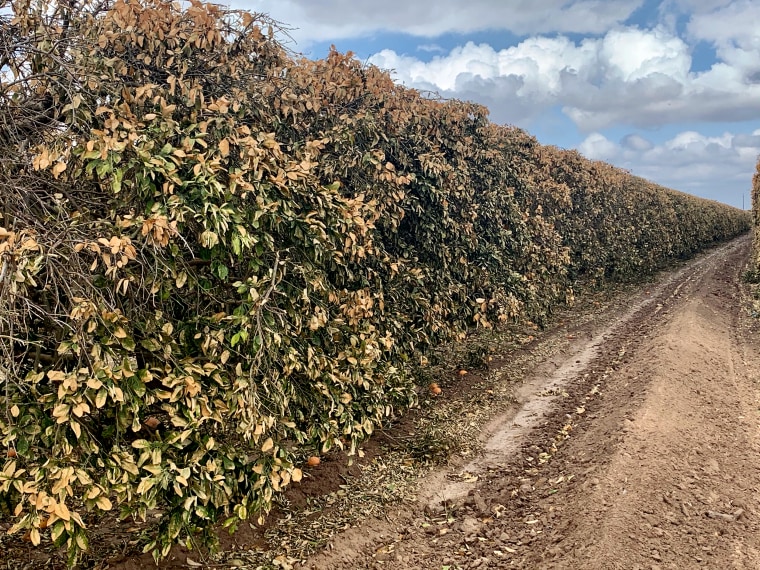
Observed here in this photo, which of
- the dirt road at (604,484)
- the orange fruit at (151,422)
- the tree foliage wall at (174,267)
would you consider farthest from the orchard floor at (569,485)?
the orange fruit at (151,422)

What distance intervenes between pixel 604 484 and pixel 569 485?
15.9 inches

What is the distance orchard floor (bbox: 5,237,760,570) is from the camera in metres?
4.14

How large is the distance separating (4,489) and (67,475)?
12.6 inches

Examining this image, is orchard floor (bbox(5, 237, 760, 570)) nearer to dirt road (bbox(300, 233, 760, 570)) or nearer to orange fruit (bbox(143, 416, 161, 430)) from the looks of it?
dirt road (bbox(300, 233, 760, 570))

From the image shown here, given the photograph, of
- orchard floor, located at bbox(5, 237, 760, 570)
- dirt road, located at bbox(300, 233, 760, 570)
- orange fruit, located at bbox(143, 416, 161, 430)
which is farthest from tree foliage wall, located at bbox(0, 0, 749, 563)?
dirt road, located at bbox(300, 233, 760, 570)

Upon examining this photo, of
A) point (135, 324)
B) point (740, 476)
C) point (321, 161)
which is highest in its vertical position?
point (321, 161)

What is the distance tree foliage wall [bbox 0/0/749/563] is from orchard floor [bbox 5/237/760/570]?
758 millimetres

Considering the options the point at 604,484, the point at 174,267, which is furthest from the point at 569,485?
the point at 174,267

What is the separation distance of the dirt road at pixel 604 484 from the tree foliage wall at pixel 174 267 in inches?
46.0

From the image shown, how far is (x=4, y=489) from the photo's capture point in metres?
2.72

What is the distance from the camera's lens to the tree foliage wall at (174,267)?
2941 millimetres

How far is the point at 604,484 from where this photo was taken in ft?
16.0

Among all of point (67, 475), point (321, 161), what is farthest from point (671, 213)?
point (67, 475)

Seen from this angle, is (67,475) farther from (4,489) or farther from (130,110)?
(130,110)
